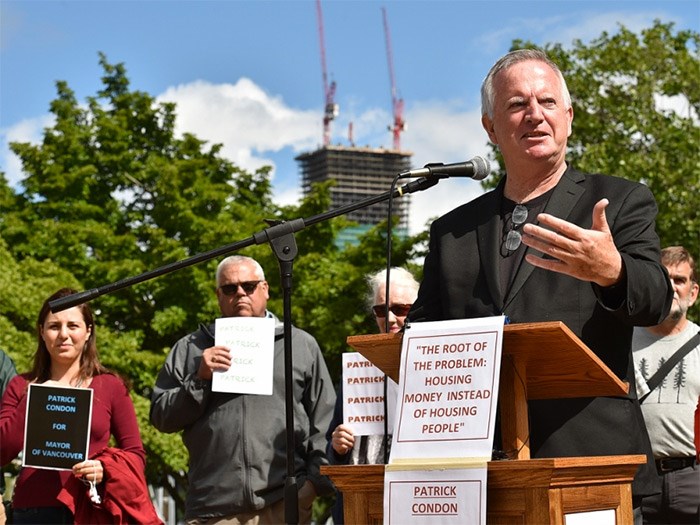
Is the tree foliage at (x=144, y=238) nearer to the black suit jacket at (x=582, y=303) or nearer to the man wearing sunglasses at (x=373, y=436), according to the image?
the man wearing sunglasses at (x=373, y=436)

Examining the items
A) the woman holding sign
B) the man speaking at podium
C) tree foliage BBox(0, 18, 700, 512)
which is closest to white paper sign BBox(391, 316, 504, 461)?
the man speaking at podium

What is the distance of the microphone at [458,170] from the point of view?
4.17 meters

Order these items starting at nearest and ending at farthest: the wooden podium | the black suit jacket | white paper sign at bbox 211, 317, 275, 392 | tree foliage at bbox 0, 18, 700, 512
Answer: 1. the wooden podium
2. the black suit jacket
3. white paper sign at bbox 211, 317, 275, 392
4. tree foliage at bbox 0, 18, 700, 512

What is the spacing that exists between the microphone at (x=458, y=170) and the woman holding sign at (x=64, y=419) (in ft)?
8.00

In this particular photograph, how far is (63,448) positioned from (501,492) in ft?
11.5

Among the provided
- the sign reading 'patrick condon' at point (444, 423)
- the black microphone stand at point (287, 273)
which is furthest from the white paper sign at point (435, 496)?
the black microphone stand at point (287, 273)

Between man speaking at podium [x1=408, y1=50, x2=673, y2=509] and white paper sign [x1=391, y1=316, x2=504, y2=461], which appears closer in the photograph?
white paper sign [x1=391, y1=316, x2=504, y2=461]

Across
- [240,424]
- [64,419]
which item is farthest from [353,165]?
[64,419]

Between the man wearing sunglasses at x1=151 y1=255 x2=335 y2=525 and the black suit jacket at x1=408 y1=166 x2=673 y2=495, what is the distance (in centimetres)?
301

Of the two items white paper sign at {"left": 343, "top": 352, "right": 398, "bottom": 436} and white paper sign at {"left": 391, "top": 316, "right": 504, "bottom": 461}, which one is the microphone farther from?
white paper sign at {"left": 343, "top": 352, "right": 398, "bottom": 436}

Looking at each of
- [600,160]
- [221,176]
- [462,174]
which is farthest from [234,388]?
[221,176]

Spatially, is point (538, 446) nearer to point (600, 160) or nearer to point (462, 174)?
point (462, 174)

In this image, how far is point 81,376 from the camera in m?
6.49

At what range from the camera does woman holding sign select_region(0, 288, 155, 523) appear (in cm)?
597
